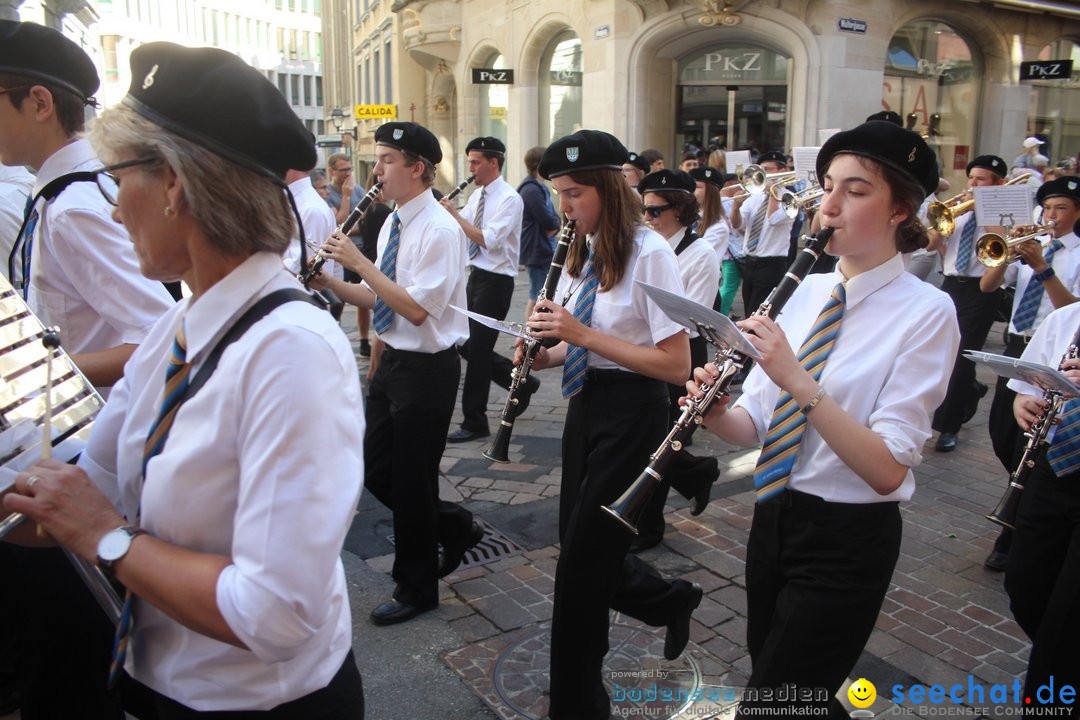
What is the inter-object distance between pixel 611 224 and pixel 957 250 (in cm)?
513

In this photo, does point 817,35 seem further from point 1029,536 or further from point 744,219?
point 1029,536

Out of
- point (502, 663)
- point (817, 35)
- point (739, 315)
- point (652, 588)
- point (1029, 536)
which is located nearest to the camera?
point (1029, 536)

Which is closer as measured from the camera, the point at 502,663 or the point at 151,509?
the point at 151,509

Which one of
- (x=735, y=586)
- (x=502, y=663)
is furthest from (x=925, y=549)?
(x=502, y=663)

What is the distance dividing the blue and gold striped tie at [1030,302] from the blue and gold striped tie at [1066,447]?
2.71 m

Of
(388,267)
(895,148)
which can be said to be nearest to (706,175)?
(388,267)

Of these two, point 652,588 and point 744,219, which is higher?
point 744,219

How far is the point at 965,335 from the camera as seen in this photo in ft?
24.2

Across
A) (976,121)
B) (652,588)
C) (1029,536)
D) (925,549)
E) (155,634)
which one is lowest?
(925,549)

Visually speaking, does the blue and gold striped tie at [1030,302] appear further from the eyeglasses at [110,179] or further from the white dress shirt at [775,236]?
the eyeglasses at [110,179]

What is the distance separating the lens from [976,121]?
63.8ft

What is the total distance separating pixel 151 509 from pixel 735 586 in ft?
11.7

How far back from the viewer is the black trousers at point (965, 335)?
22.6ft

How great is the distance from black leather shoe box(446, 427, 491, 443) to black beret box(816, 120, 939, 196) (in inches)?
200
